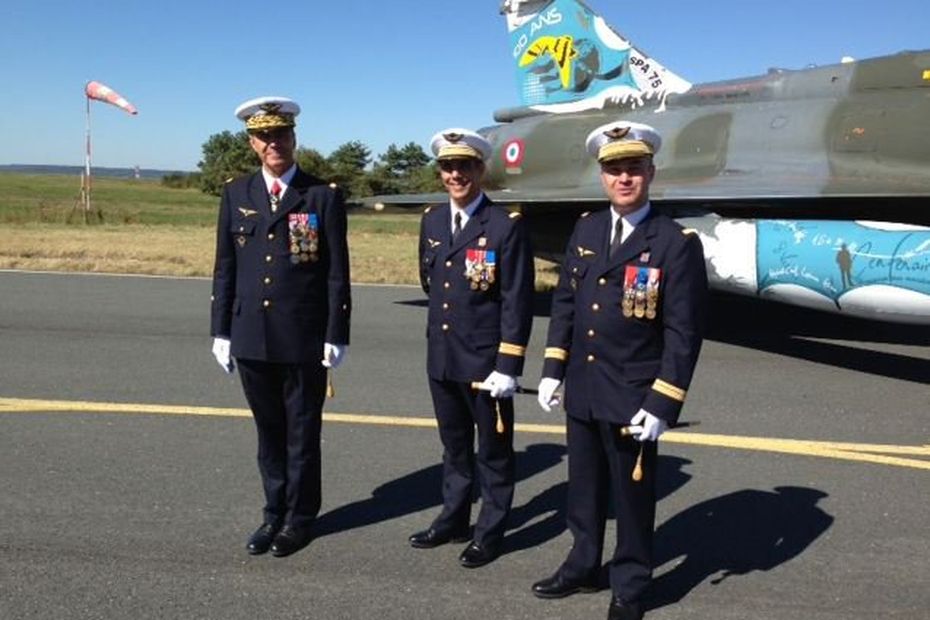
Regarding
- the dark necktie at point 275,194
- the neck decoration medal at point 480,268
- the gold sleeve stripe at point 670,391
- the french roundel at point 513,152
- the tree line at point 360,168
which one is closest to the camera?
the gold sleeve stripe at point 670,391

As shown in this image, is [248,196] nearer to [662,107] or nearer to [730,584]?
[730,584]

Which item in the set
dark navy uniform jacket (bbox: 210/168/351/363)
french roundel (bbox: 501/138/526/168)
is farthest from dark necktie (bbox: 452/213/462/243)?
french roundel (bbox: 501/138/526/168)

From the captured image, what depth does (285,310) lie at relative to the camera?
3.52 m

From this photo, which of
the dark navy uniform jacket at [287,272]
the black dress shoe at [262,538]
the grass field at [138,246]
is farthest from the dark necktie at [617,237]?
the grass field at [138,246]

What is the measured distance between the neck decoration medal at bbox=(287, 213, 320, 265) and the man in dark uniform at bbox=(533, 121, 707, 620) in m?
1.04

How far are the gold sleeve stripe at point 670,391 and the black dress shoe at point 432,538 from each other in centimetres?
124

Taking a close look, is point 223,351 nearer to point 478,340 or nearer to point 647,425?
point 478,340

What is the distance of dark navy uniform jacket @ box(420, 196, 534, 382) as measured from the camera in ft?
11.1

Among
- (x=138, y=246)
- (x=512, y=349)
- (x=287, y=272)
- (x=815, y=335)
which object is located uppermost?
(x=287, y=272)

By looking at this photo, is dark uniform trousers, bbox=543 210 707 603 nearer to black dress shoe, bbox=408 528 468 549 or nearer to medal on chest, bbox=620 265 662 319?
medal on chest, bbox=620 265 662 319

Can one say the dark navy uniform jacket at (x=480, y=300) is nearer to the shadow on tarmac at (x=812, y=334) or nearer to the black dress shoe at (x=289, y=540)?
the black dress shoe at (x=289, y=540)

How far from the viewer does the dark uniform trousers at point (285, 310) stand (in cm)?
352

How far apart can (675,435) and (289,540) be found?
2.53 meters

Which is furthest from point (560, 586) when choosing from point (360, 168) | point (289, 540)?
point (360, 168)
